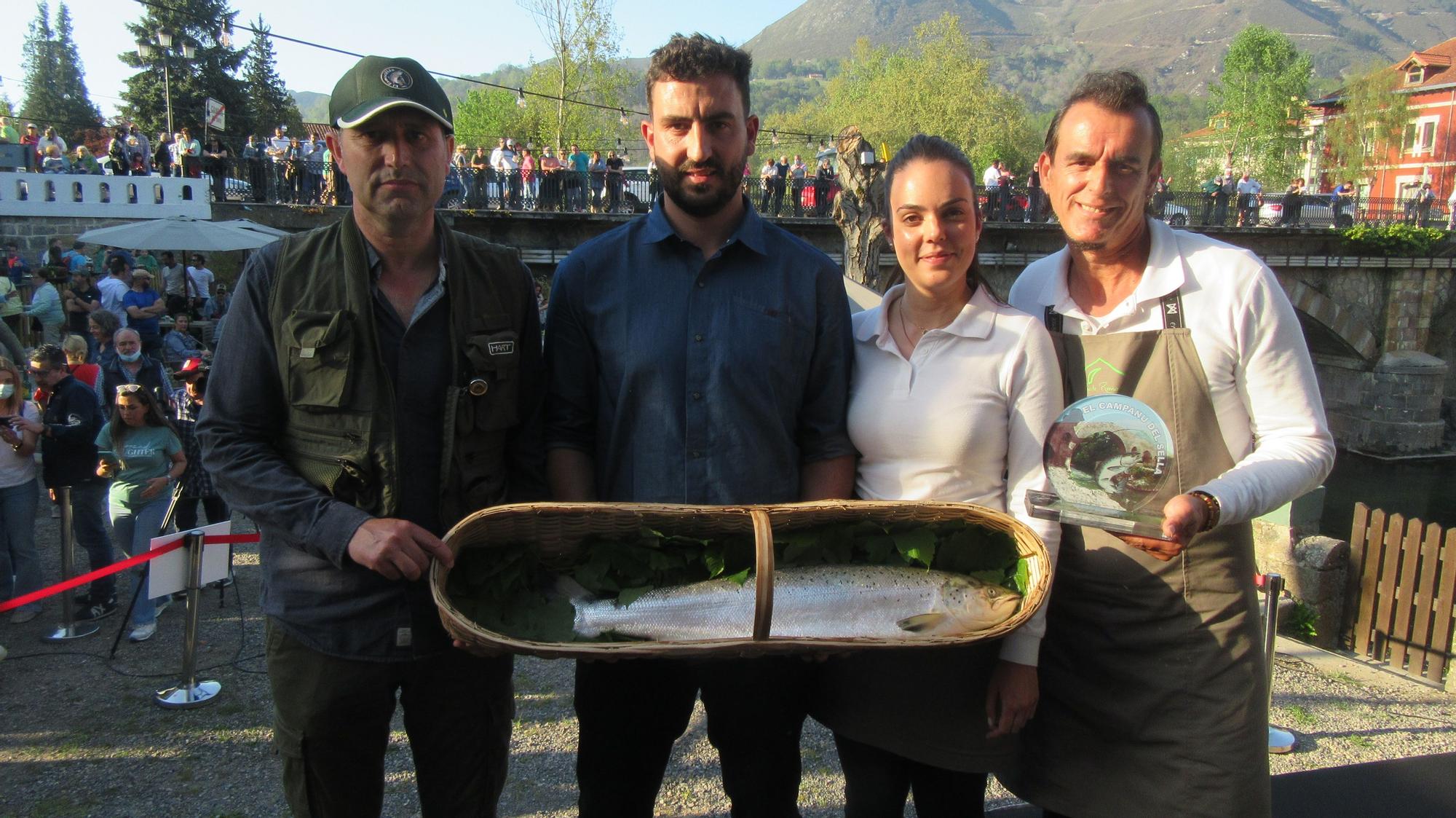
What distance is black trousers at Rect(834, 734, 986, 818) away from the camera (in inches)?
99.3

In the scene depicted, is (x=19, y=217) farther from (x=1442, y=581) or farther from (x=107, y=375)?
(x=1442, y=581)

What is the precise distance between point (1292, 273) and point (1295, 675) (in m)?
27.3

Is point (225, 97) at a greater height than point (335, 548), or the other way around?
point (225, 97)

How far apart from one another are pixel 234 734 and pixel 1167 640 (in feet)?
15.8

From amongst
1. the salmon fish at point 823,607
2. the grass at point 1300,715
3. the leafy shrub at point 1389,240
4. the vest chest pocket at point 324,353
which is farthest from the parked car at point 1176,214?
the vest chest pocket at point 324,353

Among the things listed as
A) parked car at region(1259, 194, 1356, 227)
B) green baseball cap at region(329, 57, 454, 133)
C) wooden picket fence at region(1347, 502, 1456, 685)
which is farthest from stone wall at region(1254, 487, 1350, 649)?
parked car at region(1259, 194, 1356, 227)

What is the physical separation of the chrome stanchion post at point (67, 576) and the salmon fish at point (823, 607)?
19.3ft

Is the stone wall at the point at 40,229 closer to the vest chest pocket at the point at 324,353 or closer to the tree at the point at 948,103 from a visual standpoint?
the vest chest pocket at the point at 324,353

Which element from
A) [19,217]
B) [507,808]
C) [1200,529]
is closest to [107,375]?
[507,808]

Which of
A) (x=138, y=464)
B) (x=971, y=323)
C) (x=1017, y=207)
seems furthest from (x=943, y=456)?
(x=1017, y=207)

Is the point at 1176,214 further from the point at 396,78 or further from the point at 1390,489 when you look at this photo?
the point at 396,78

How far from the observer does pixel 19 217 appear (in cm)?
1912

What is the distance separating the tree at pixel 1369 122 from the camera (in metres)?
54.2

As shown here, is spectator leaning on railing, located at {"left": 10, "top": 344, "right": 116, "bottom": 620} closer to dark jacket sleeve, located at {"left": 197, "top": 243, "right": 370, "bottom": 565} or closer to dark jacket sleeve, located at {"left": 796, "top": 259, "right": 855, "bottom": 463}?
dark jacket sleeve, located at {"left": 197, "top": 243, "right": 370, "bottom": 565}
